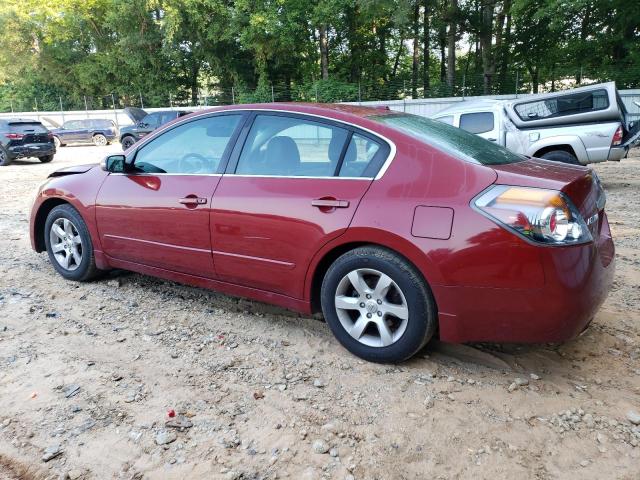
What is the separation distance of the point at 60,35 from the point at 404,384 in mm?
45208

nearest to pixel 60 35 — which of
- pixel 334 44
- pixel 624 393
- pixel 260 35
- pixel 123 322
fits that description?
pixel 260 35

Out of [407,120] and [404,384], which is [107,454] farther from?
[407,120]

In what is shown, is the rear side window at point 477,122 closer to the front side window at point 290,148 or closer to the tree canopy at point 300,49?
the front side window at point 290,148

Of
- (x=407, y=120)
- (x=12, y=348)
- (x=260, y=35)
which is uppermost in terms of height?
(x=260, y=35)

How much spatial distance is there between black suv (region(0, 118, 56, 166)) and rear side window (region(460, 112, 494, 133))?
13943mm

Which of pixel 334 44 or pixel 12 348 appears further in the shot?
pixel 334 44

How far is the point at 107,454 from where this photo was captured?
231 centimetres

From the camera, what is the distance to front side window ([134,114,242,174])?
12.0ft

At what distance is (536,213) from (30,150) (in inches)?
700

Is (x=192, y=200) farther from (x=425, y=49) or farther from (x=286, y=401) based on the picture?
(x=425, y=49)

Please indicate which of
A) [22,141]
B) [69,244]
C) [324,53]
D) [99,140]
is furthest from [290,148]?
[324,53]

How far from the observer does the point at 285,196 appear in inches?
125

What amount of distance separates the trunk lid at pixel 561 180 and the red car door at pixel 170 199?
6.24 feet

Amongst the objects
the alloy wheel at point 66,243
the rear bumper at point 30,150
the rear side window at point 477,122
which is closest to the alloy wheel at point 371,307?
the alloy wheel at point 66,243
